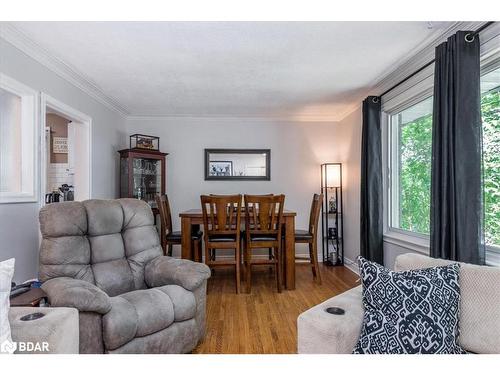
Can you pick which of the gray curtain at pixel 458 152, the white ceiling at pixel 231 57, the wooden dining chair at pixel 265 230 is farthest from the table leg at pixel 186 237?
the gray curtain at pixel 458 152

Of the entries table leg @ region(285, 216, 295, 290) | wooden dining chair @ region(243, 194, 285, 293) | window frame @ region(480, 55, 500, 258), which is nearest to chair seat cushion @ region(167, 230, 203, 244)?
wooden dining chair @ region(243, 194, 285, 293)

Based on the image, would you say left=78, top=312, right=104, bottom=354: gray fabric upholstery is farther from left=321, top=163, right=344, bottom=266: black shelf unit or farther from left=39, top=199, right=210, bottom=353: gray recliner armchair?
left=321, top=163, right=344, bottom=266: black shelf unit

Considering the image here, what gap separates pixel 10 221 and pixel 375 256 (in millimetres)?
3365

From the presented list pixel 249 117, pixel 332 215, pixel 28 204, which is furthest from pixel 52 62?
pixel 332 215

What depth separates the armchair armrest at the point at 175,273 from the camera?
6.78 feet

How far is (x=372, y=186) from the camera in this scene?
11.1ft

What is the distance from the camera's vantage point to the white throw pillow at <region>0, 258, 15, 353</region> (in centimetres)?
111

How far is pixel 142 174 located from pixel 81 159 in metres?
0.98

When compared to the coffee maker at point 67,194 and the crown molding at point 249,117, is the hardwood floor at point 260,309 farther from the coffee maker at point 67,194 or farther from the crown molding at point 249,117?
the crown molding at point 249,117

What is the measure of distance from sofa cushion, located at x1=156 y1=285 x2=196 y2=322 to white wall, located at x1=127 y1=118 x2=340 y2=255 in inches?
114

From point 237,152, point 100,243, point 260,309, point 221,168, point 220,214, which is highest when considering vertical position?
point 237,152

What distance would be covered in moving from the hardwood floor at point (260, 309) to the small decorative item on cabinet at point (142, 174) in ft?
5.10

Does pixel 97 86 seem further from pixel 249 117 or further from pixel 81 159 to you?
pixel 249 117
